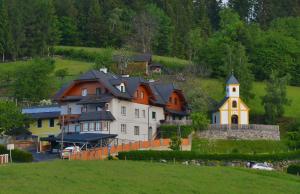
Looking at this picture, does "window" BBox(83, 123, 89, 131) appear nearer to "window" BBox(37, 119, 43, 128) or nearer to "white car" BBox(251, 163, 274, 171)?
"window" BBox(37, 119, 43, 128)

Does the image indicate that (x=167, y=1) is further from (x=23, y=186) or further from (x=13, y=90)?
(x=23, y=186)

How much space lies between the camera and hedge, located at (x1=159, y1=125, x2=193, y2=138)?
91.1 metres

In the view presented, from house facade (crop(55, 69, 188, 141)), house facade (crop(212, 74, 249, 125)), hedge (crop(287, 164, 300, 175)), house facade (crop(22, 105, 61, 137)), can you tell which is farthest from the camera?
house facade (crop(212, 74, 249, 125))

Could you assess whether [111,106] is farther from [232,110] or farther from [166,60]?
[166,60]

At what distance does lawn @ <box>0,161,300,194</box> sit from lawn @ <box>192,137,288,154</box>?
88.5ft

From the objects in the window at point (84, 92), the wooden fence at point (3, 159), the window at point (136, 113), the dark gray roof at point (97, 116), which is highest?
the window at point (84, 92)

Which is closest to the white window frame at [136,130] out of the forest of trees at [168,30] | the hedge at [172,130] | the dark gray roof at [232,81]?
the hedge at [172,130]

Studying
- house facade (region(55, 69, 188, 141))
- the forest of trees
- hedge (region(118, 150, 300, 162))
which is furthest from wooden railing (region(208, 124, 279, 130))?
the forest of trees

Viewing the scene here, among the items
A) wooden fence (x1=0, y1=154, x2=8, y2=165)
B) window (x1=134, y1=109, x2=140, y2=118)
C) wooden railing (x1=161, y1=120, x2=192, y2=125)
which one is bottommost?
wooden fence (x1=0, y1=154, x2=8, y2=165)

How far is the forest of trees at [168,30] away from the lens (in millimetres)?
123562

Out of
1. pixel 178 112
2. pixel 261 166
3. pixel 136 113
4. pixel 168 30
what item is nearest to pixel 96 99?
pixel 136 113

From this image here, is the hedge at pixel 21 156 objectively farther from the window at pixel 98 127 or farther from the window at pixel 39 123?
the window at pixel 39 123

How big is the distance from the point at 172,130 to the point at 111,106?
25.0 feet

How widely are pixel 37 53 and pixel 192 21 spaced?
3708 centimetres
